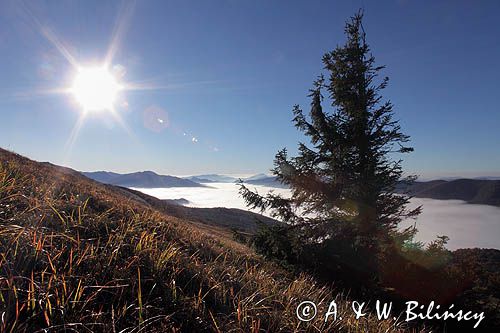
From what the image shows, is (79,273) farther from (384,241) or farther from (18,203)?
(384,241)

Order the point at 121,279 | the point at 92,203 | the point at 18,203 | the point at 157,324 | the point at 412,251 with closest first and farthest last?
the point at 157,324, the point at 121,279, the point at 18,203, the point at 92,203, the point at 412,251

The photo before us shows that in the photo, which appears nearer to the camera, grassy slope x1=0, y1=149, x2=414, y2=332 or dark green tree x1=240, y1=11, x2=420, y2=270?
grassy slope x1=0, y1=149, x2=414, y2=332

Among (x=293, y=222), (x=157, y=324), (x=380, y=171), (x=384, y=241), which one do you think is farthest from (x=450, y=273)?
(x=157, y=324)

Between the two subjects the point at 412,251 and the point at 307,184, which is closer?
the point at 412,251

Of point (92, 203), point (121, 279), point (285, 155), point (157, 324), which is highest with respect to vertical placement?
point (285, 155)

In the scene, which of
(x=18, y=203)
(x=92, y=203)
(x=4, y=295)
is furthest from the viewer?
(x=92, y=203)

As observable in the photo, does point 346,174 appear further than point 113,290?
Yes

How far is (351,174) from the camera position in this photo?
12.7 meters

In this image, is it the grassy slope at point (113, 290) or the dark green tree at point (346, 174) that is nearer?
the grassy slope at point (113, 290)

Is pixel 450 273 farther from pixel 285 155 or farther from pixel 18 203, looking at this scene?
pixel 18 203

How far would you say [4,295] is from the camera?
2.23 meters

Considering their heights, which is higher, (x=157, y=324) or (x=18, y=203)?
(x=18, y=203)

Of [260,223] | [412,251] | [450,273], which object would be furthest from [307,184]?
[450,273]

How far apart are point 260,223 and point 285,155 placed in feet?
12.0
